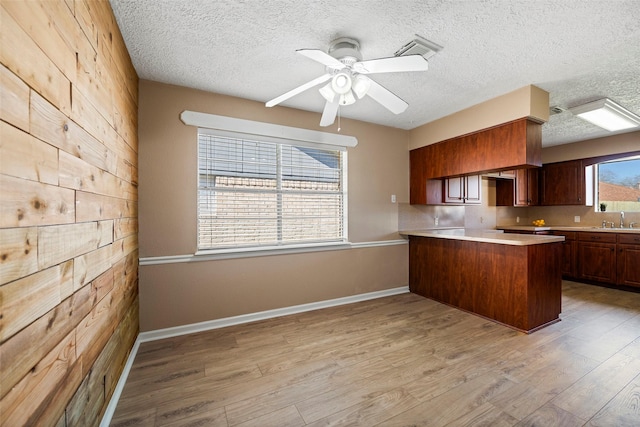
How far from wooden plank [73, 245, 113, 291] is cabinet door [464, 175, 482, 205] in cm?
451

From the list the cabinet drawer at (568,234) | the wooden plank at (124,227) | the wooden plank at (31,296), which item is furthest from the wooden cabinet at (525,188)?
the wooden plank at (31,296)

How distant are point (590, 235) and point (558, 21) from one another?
4.27 meters

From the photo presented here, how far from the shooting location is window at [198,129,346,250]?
2.88 m

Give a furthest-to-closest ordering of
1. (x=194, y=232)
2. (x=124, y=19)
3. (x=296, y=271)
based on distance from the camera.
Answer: (x=296, y=271) < (x=194, y=232) < (x=124, y=19)

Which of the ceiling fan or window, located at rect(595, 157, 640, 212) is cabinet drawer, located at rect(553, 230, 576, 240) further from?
the ceiling fan

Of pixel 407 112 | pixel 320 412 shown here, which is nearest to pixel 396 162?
pixel 407 112

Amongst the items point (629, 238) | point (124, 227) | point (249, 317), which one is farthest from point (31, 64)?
point (629, 238)

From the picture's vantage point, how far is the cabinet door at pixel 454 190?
4070 mm

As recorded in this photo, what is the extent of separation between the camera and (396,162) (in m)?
4.07

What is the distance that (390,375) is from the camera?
2.01m

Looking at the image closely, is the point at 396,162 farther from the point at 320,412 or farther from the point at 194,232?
the point at 320,412

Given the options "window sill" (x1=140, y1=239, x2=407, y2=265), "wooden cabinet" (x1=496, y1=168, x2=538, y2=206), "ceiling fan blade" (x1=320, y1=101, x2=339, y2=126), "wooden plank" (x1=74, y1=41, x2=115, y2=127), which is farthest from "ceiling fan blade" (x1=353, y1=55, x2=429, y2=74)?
"wooden cabinet" (x1=496, y1=168, x2=538, y2=206)

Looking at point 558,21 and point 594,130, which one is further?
point 594,130

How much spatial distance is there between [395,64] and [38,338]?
6.93 ft
